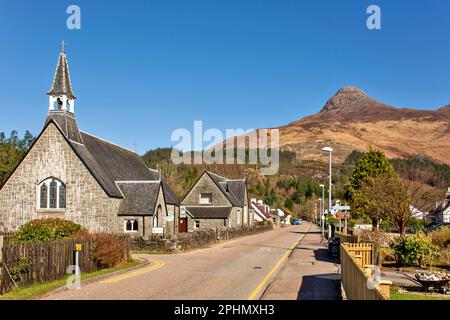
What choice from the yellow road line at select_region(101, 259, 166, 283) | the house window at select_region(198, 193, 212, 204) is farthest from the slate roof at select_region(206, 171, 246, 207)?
the yellow road line at select_region(101, 259, 166, 283)

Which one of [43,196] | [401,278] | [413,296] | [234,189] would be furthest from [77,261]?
[234,189]

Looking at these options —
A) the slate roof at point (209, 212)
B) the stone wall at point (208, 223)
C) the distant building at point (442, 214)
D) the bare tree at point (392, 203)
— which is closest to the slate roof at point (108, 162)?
the stone wall at point (208, 223)

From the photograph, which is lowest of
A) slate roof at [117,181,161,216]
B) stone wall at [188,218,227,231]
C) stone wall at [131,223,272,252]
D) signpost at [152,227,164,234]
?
stone wall at [188,218,227,231]

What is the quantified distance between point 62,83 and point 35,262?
2579 centimetres

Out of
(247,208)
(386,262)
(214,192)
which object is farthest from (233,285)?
(247,208)

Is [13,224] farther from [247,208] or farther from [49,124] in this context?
[247,208]

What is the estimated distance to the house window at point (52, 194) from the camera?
3750 cm

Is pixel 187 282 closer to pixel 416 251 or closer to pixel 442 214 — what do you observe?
pixel 416 251

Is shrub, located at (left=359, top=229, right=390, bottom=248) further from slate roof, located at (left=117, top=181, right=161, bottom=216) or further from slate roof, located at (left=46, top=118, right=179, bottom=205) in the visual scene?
slate roof, located at (left=46, top=118, right=179, bottom=205)

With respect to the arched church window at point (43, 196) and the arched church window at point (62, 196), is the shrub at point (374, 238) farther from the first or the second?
the arched church window at point (43, 196)

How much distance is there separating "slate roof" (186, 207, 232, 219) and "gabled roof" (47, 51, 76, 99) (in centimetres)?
2399

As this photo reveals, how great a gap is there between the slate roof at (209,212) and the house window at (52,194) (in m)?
23.5

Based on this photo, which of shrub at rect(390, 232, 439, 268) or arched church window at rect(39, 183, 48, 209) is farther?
arched church window at rect(39, 183, 48, 209)

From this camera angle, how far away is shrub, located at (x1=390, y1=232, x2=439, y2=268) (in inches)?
875
